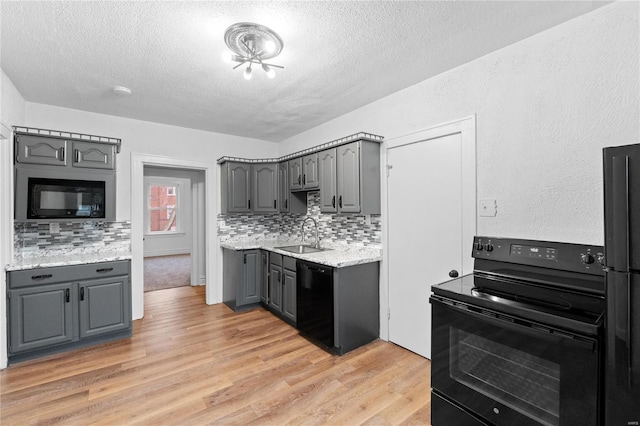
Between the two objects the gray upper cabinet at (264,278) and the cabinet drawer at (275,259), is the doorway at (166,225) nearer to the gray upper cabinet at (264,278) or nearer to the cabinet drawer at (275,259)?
the gray upper cabinet at (264,278)

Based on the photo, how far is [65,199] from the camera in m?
2.96

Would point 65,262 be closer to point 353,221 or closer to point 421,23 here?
point 353,221

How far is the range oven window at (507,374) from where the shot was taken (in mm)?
1293

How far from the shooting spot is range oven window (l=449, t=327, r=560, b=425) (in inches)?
50.9

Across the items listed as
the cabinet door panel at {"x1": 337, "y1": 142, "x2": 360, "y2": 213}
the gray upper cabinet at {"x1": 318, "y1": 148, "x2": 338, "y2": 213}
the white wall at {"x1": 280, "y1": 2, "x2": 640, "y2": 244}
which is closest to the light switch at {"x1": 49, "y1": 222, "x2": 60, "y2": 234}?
the gray upper cabinet at {"x1": 318, "y1": 148, "x2": 338, "y2": 213}

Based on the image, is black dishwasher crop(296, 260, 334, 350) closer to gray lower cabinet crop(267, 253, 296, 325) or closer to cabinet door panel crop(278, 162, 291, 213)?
gray lower cabinet crop(267, 253, 296, 325)

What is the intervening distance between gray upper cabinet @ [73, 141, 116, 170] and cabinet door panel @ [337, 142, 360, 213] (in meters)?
2.46

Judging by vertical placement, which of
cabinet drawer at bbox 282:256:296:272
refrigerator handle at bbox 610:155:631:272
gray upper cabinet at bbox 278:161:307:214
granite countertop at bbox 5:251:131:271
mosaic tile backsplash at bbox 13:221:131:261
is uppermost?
gray upper cabinet at bbox 278:161:307:214

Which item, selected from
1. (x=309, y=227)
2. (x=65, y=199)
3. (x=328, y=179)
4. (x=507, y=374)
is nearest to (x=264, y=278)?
(x=309, y=227)

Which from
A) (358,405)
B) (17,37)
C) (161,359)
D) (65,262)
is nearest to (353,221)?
(358,405)

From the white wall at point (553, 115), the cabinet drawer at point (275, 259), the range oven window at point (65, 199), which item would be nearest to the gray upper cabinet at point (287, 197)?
A: the cabinet drawer at point (275, 259)

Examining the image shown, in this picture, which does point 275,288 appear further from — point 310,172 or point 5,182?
point 5,182

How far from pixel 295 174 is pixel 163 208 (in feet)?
19.7

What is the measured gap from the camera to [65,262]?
2.76m
